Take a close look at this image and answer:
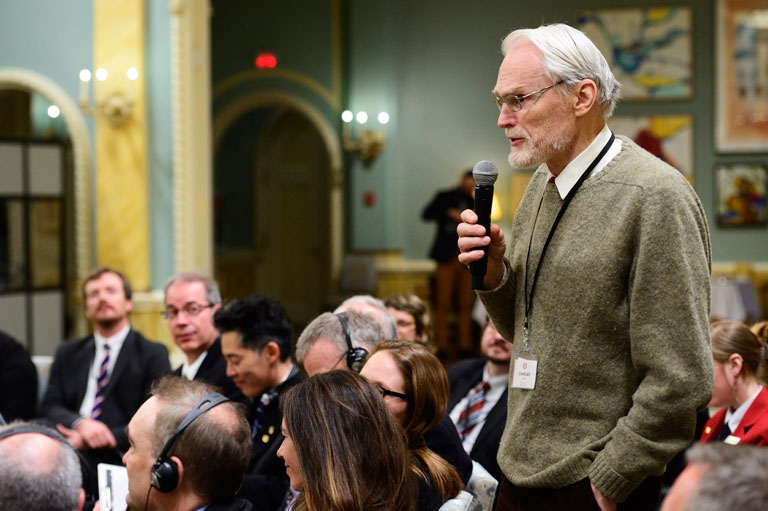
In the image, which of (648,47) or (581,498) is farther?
(648,47)

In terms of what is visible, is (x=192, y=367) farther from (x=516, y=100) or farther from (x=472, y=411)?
(x=516, y=100)

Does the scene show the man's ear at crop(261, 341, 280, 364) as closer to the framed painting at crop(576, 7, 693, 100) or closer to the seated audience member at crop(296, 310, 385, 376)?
the seated audience member at crop(296, 310, 385, 376)

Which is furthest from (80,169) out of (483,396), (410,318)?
(483,396)

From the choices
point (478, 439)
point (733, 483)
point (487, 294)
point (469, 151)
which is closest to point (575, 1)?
point (469, 151)

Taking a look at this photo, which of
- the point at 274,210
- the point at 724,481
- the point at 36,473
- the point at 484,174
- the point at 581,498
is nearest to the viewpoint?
the point at 724,481

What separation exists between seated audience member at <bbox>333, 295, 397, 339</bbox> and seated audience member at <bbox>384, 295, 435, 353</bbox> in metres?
0.54

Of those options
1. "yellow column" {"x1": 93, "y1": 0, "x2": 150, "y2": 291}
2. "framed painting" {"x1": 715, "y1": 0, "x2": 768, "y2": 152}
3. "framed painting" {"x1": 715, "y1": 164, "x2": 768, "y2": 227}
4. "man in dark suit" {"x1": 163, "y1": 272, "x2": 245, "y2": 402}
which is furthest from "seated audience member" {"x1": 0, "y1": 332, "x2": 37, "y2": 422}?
"framed painting" {"x1": 715, "y1": 0, "x2": 768, "y2": 152}

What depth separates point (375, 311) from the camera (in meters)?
3.34

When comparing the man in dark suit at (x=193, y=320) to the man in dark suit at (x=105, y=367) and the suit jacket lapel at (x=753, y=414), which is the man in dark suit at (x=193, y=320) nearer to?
the man in dark suit at (x=105, y=367)

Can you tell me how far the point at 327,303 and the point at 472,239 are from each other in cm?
941

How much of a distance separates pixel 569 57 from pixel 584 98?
85mm

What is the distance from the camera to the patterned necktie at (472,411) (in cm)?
348

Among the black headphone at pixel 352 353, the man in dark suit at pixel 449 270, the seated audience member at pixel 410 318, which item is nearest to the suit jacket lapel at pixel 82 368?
the seated audience member at pixel 410 318

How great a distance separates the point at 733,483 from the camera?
1.12m
